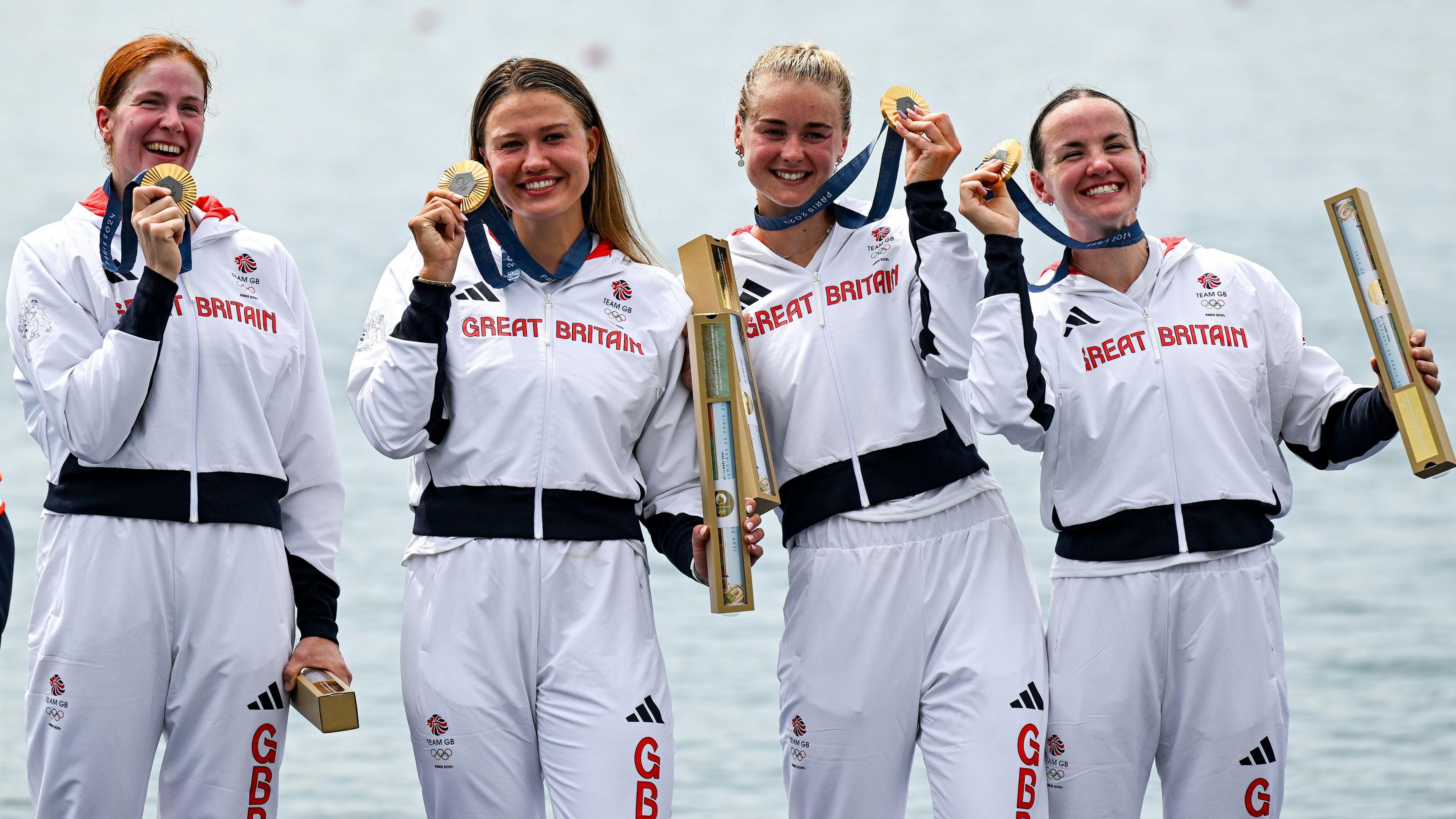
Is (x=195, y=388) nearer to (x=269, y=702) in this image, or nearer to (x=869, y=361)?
(x=269, y=702)

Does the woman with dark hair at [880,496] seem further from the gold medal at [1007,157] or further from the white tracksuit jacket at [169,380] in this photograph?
the white tracksuit jacket at [169,380]

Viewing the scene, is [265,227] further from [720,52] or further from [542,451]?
[542,451]

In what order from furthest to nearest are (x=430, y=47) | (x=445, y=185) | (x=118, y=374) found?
(x=430, y=47) < (x=445, y=185) < (x=118, y=374)

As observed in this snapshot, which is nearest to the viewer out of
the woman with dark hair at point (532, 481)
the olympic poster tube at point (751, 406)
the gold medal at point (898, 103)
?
the woman with dark hair at point (532, 481)

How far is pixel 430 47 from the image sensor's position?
20297mm

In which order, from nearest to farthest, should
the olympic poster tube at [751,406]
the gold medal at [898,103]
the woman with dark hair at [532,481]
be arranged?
the woman with dark hair at [532,481], the olympic poster tube at [751,406], the gold medal at [898,103]

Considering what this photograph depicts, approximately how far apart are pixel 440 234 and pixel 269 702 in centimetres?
87

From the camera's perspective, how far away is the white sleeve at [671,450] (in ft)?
10.0

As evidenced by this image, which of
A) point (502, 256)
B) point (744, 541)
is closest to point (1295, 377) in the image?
point (744, 541)

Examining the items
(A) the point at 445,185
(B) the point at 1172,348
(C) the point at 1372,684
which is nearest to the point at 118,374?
(A) the point at 445,185

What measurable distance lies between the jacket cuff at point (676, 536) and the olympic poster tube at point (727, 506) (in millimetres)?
79

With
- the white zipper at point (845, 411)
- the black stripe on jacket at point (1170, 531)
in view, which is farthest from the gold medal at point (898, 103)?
the black stripe on jacket at point (1170, 531)

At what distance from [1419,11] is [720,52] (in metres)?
8.97

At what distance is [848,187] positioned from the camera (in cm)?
313
